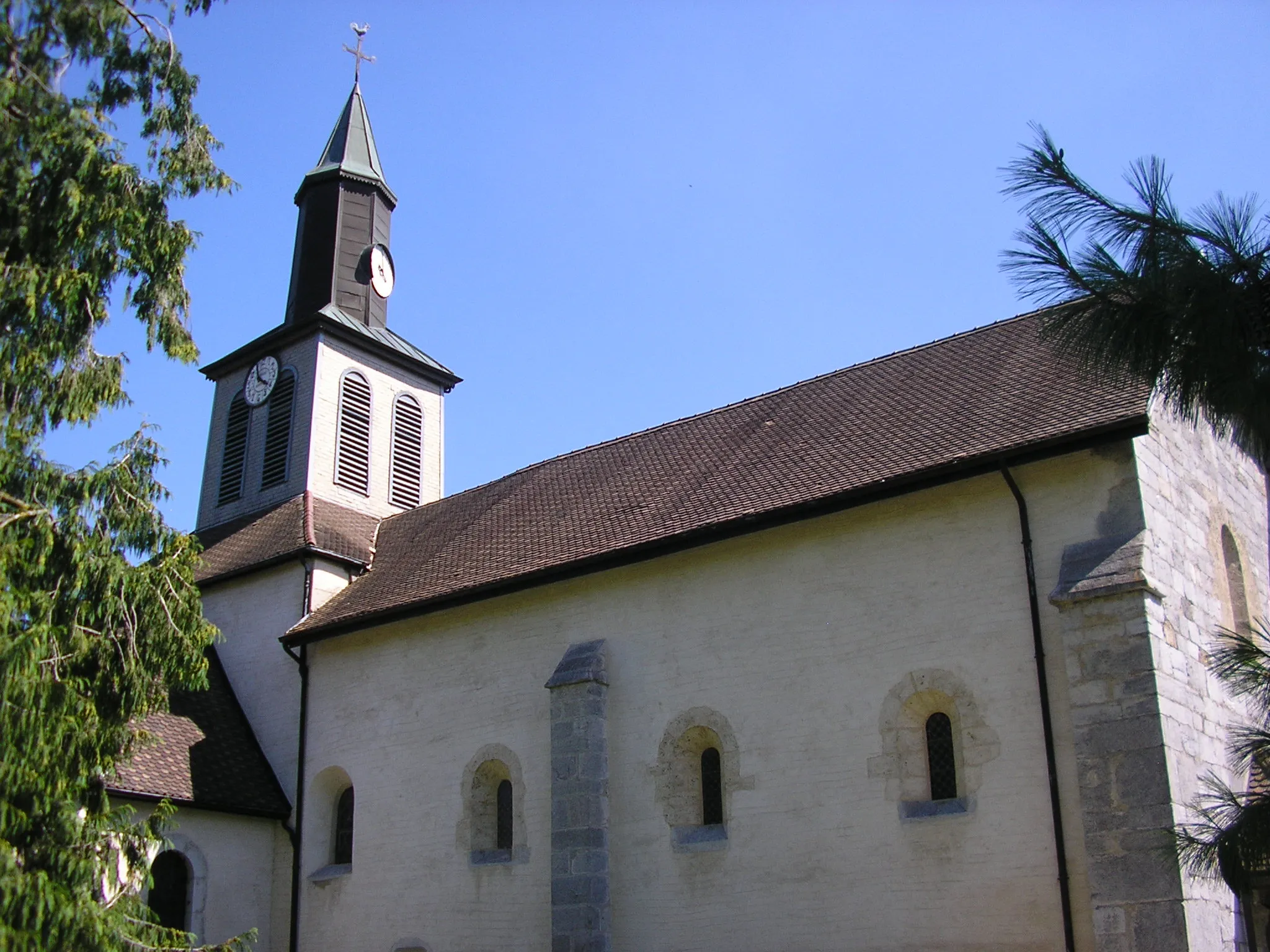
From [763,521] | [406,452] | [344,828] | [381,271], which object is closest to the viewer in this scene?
[763,521]

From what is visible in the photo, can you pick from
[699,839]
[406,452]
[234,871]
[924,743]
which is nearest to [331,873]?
[234,871]

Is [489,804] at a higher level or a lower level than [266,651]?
lower

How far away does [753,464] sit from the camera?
1592 centimetres

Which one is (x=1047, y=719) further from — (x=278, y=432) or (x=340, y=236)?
(x=340, y=236)

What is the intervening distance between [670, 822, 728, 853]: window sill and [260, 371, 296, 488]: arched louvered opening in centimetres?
1146

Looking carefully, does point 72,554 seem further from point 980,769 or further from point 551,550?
point 980,769

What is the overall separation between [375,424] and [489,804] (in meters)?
9.63

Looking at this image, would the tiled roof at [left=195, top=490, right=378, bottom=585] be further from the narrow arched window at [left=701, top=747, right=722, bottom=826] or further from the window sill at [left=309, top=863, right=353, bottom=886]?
the narrow arched window at [left=701, top=747, right=722, bottom=826]

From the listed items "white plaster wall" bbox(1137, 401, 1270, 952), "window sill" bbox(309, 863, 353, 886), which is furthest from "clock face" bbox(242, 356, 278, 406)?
"white plaster wall" bbox(1137, 401, 1270, 952)

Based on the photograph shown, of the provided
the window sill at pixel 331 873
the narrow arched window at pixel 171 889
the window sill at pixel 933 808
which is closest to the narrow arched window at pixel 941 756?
the window sill at pixel 933 808

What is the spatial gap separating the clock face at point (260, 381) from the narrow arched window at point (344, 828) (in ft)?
28.5

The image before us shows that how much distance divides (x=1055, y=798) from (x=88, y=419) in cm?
935

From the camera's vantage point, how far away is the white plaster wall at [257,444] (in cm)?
2189

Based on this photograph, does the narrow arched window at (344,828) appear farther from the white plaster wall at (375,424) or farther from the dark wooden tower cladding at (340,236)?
the dark wooden tower cladding at (340,236)
